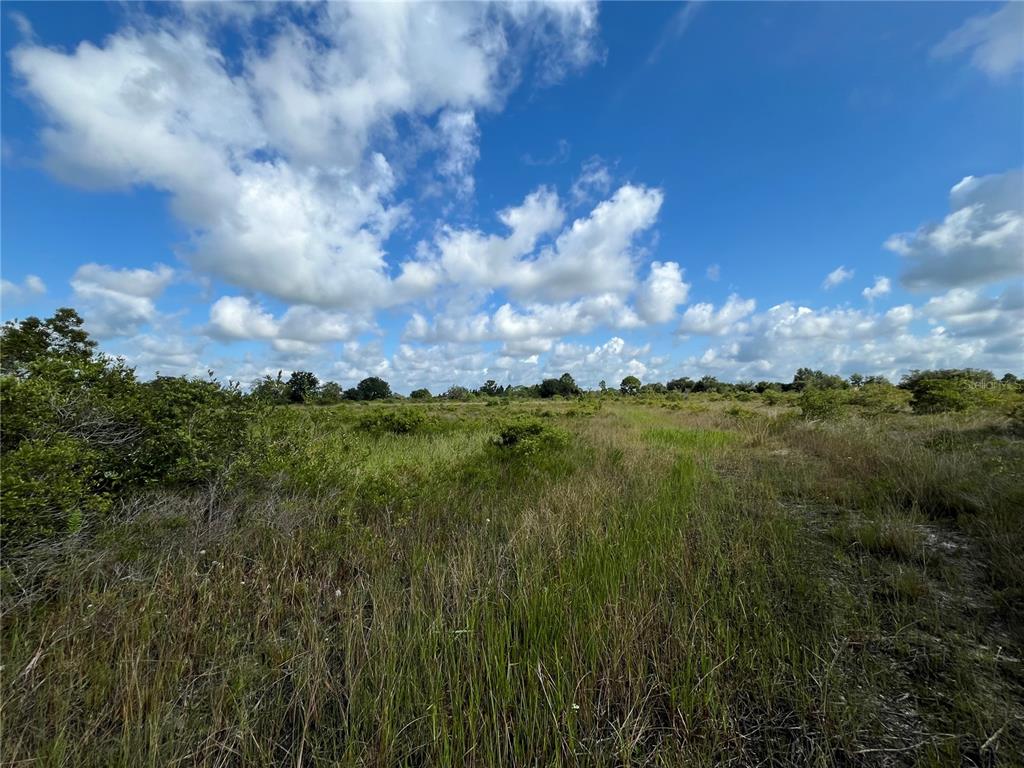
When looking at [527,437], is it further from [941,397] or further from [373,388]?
[373,388]

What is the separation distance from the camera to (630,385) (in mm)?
71312

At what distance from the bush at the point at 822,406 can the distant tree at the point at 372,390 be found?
180ft

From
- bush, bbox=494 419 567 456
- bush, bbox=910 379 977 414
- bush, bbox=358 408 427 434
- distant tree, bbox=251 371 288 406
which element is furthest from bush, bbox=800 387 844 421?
distant tree, bbox=251 371 288 406

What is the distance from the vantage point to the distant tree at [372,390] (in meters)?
62.6

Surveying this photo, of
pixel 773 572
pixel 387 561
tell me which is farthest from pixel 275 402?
pixel 773 572

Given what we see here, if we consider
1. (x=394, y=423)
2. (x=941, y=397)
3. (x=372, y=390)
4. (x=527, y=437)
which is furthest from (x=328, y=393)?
(x=372, y=390)

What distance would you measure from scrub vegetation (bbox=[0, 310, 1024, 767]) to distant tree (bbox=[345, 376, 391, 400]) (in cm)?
5911

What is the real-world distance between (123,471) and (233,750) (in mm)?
3445

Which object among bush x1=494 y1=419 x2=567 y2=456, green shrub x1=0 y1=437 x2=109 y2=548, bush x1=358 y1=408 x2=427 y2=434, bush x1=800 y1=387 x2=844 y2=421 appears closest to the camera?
green shrub x1=0 y1=437 x2=109 y2=548

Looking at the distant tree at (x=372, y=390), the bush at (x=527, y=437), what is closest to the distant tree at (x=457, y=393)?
the distant tree at (x=372, y=390)

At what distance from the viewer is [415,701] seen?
229 cm

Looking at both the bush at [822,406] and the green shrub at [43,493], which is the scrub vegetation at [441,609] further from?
the bush at [822,406]

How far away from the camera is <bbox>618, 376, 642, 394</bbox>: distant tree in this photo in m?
68.9

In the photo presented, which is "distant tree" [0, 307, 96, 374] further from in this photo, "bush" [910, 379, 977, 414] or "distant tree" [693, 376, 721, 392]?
"distant tree" [693, 376, 721, 392]
